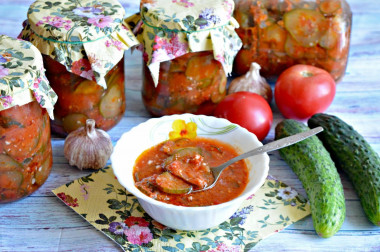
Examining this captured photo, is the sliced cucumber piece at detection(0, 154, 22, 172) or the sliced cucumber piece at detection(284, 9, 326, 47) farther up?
Answer: the sliced cucumber piece at detection(284, 9, 326, 47)

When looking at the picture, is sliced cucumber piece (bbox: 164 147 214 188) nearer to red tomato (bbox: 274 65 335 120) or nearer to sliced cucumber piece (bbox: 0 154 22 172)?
sliced cucumber piece (bbox: 0 154 22 172)

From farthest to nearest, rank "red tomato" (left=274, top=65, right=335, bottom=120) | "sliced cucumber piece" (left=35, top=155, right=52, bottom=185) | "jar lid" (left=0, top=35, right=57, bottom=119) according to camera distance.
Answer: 1. "red tomato" (left=274, top=65, right=335, bottom=120)
2. "sliced cucumber piece" (left=35, top=155, right=52, bottom=185)
3. "jar lid" (left=0, top=35, right=57, bottom=119)

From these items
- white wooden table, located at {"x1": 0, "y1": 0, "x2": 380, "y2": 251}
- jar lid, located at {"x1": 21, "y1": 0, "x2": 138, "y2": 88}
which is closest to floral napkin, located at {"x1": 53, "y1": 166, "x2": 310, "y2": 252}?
white wooden table, located at {"x1": 0, "y1": 0, "x2": 380, "y2": 251}

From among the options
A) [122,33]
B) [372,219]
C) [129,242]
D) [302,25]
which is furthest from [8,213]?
[302,25]

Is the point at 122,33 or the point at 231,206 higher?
the point at 122,33

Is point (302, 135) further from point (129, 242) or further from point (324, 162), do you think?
point (129, 242)

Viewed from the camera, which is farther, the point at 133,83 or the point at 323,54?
the point at 133,83

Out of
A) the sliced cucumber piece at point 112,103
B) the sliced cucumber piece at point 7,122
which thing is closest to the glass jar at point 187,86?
the sliced cucumber piece at point 112,103

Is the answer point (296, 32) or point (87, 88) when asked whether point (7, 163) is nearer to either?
point (87, 88)
